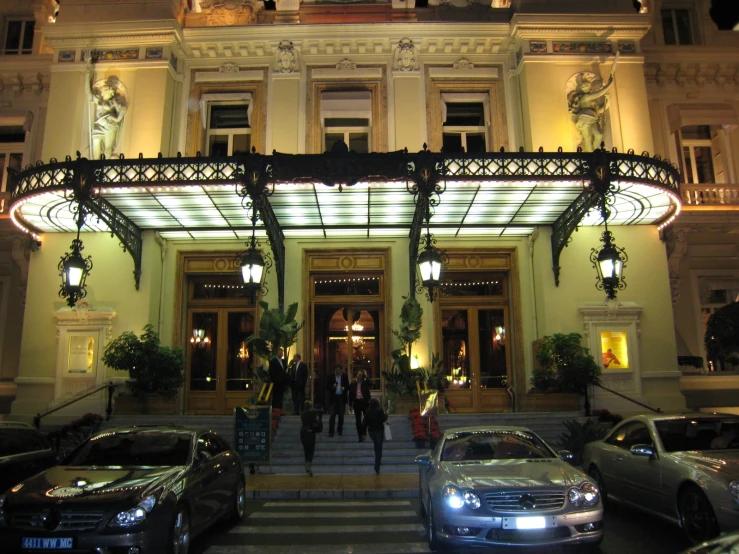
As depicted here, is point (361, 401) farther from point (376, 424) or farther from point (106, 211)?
point (106, 211)

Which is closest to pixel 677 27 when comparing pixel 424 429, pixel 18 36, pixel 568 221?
pixel 568 221

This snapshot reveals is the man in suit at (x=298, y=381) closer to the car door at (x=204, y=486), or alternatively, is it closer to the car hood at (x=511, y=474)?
the car door at (x=204, y=486)

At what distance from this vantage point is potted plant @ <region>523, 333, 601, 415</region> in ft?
50.1

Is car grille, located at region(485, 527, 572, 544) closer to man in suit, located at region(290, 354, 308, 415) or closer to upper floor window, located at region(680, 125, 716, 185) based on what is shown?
man in suit, located at region(290, 354, 308, 415)

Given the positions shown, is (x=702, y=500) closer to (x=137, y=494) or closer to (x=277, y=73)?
(x=137, y=494)

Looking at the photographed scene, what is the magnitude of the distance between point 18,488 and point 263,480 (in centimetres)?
559

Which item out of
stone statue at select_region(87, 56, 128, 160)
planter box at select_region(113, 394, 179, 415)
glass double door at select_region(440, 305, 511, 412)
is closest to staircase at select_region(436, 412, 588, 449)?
glass double door at select_region(440, 305, 511, 412)

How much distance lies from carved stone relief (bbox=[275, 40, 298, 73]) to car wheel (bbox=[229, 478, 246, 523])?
1396cm

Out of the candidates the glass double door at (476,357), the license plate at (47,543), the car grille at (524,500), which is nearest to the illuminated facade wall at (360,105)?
the glass double door at (476,357)

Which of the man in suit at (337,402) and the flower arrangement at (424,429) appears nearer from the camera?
the flower arrangement at (424,429)

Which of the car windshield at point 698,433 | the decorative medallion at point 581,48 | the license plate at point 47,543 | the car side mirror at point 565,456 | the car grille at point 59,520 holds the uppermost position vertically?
the decorative medallion at point 581,48

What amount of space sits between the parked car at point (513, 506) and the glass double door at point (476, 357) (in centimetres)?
1090

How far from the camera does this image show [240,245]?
18.6 m

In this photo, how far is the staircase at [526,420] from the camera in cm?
1423
